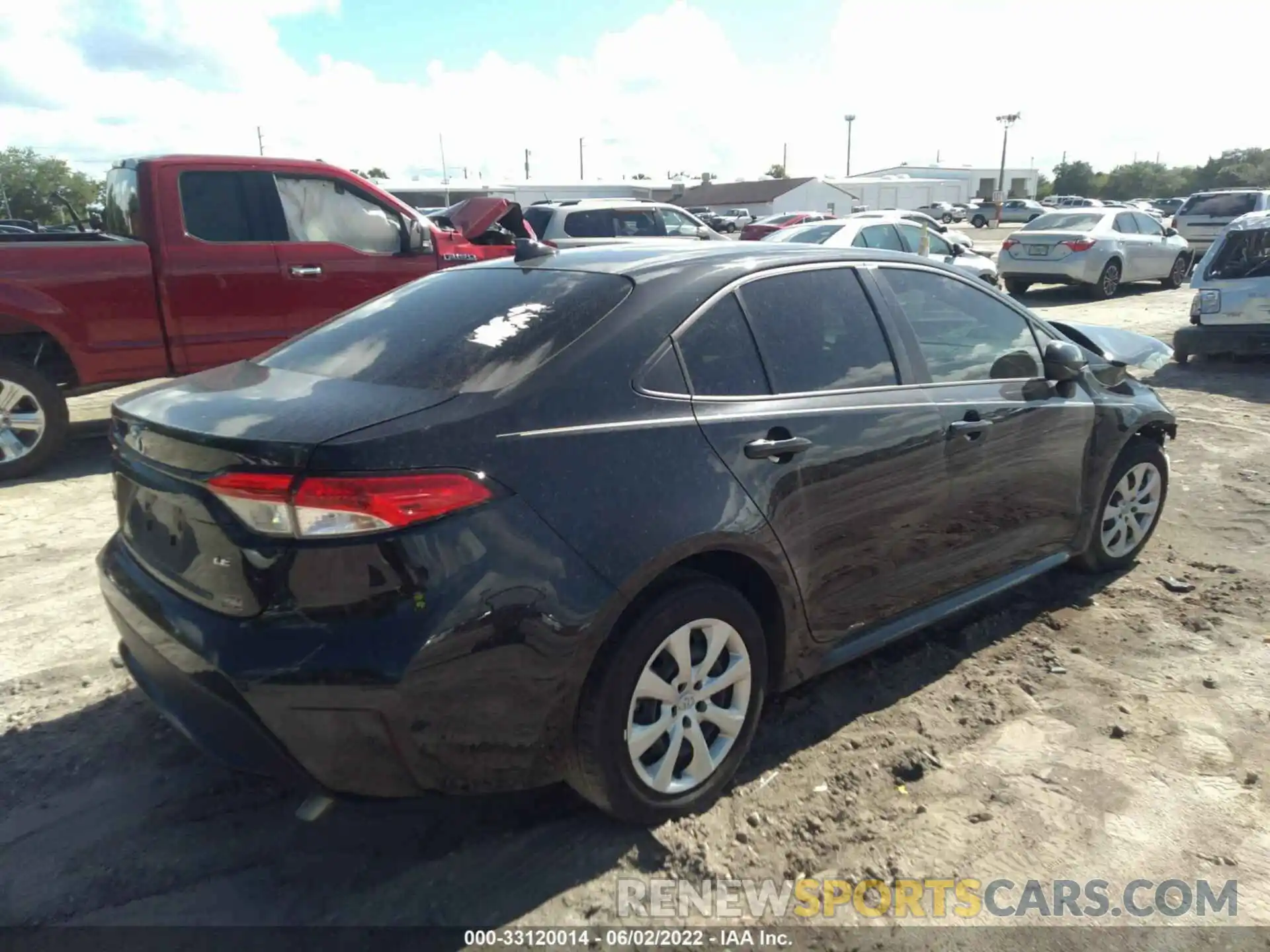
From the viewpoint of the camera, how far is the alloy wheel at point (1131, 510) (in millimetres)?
4527

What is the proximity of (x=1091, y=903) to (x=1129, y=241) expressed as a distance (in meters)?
16.4

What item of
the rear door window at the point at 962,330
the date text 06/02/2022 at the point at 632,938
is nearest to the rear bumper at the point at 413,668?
the date text 06/02/2022 at the point at 632,938

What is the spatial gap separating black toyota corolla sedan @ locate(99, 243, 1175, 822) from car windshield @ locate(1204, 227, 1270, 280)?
7914 millimetres

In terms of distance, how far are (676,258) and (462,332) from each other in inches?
30.6

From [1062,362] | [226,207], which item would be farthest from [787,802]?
[226,207]

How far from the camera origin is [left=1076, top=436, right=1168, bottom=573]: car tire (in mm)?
4473

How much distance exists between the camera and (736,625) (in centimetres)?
279

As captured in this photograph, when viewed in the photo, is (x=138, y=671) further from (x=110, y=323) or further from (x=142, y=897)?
(x=110, y=323)

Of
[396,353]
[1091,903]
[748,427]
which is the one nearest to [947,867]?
[1091,903]

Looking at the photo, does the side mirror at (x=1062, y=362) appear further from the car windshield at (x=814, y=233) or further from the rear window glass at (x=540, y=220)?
the rear window glass at (x=540, y=220)

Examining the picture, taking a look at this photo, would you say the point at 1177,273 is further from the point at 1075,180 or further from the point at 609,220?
the point at 1075,180

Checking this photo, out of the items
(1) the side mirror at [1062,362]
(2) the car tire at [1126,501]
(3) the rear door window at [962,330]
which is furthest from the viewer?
(2) the car tire at [1126,501]

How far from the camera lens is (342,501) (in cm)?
219

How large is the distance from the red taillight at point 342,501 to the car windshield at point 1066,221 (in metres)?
16.4
